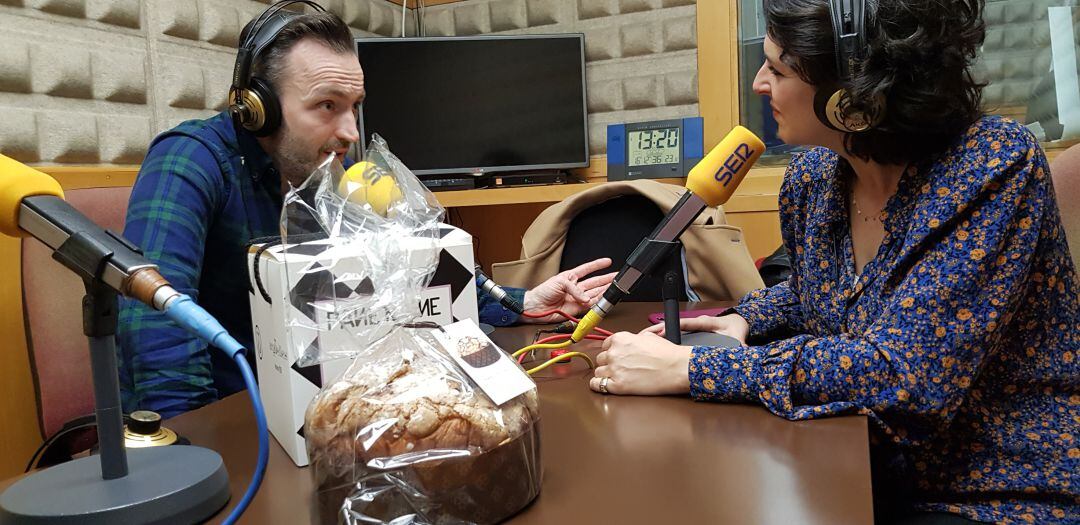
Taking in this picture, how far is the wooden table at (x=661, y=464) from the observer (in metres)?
0.57

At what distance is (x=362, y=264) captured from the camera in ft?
2.06

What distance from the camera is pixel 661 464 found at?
66 cm

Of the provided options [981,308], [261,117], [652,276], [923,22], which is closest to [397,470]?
[652,276]

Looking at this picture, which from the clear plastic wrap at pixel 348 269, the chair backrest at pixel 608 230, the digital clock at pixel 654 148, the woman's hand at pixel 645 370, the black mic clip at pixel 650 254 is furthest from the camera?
the digital clock at pixel 654 148

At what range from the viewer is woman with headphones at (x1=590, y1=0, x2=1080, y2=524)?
0.84m

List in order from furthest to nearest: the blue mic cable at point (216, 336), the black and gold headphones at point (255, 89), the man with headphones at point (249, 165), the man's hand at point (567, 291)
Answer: the man's hand at point (567, 291), the black and gold headphones at point (255, 89), the man with headphones at point (249, 165), the blue mic cable at point (216, 336)

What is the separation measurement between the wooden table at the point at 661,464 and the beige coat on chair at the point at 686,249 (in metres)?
0.91

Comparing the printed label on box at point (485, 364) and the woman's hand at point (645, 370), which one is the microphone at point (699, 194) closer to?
the woman's hand at point (645, 370)

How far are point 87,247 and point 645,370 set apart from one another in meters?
0.59

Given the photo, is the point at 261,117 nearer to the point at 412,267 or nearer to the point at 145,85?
the point at 412,267

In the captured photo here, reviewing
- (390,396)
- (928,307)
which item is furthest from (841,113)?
(390,396)

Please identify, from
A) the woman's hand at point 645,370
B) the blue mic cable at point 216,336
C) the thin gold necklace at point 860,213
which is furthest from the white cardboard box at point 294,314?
the thin gold necklace at point 860,213

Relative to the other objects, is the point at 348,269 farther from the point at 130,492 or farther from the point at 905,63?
the point at 905,63

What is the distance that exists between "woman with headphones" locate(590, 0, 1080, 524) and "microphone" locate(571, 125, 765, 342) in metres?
0.10
